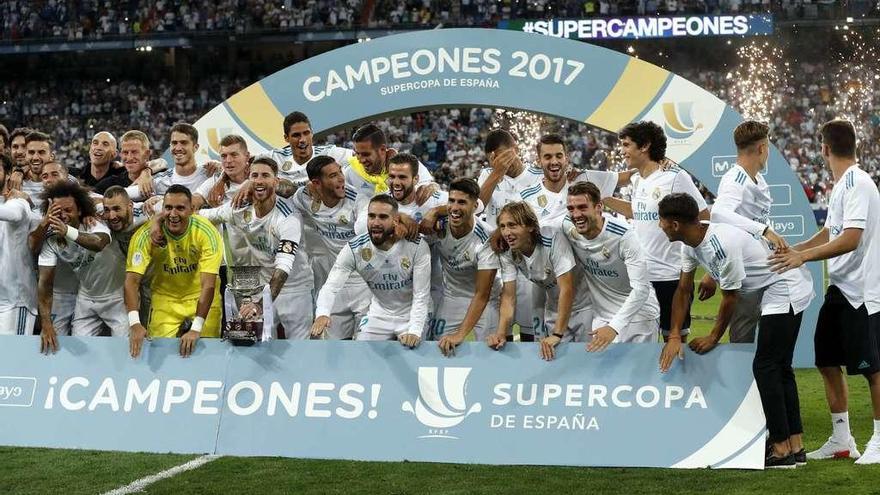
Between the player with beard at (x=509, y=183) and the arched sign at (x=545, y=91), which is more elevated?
the arched sign at (x=545, y=91)

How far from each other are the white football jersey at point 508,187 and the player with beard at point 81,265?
9.82 feet

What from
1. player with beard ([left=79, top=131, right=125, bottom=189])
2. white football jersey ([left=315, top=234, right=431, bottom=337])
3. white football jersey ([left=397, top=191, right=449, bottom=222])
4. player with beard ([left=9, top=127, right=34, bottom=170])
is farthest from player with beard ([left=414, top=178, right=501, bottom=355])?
player with beard ([left=9, top=127, right=34, bottom=170])

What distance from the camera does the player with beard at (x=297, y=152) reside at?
29.3ft

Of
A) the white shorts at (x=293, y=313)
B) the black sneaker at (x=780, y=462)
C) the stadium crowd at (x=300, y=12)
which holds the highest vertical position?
the stadium crowd at (x=300, y=12)

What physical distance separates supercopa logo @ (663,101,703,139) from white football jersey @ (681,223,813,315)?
161 inches

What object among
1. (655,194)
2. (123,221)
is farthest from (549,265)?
(123,221)

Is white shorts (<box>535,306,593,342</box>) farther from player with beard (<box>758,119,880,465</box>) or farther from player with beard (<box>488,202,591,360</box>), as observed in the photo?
player with beard (<box>758,119,880,465</box>)

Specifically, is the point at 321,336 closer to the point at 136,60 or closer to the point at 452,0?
the point at 452,0

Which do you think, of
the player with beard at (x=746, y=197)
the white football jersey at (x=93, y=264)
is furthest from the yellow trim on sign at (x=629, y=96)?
the white football jersey at (x=93, y=264)

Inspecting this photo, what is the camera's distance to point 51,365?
25.3ft

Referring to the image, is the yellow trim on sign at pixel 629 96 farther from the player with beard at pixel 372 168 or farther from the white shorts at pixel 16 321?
the white shorts at pixel 16 321

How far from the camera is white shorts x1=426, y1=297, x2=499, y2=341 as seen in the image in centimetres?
806

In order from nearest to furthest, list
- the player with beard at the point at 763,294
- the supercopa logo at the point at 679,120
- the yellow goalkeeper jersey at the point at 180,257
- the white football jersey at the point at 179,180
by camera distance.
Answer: the player with beard at the point at 763,294 < the yellow goalkeeper jersey at the point at 180,257 < the white football jersey at the point at 179,180 < the supercopa logo at the point at 679,120

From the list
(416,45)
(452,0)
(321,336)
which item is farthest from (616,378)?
(452,0)
